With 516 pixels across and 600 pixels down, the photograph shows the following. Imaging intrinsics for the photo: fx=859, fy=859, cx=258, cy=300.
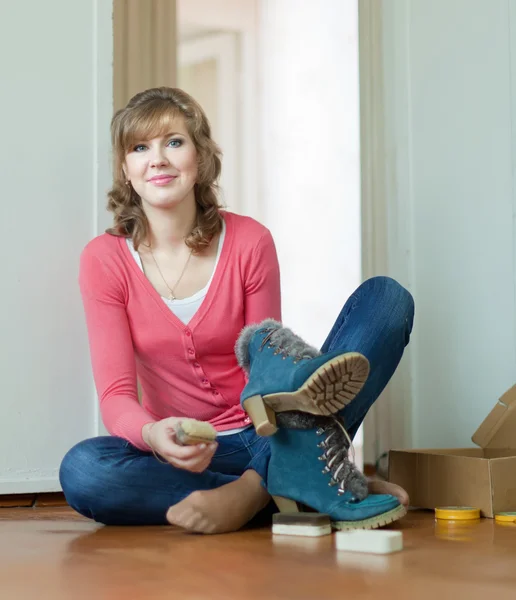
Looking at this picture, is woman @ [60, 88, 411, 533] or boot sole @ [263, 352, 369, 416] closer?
boot sole @ [263, 352, 369, 416]

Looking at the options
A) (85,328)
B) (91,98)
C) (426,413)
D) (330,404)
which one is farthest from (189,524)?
(426,413)

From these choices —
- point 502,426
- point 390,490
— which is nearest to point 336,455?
point 390,490

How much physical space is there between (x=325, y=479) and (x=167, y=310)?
430 mm

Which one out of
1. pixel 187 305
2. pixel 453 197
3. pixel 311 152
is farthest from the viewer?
pixel 311 152

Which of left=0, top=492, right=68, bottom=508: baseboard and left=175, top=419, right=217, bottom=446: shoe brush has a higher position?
left=175, top=419, right=217, bottom=446: shoe brush

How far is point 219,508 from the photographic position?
131 centimetres

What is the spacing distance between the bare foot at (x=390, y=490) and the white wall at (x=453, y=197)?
690 mm

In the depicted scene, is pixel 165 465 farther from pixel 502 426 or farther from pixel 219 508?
pixel 502 426

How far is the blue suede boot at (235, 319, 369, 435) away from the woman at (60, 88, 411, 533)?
5.1 inches

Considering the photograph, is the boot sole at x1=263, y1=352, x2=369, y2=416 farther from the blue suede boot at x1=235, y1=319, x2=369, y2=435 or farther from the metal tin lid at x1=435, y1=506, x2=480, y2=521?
the metal tin lid at x1=435, y1=506, x2=480, y2=521

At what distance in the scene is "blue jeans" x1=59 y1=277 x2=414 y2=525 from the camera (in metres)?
1.38

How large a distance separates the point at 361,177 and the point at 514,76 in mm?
479

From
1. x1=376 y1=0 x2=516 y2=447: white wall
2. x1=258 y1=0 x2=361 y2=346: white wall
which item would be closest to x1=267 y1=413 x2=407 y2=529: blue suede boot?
x1=376 y1=0 x2=516 y2=447: white wall

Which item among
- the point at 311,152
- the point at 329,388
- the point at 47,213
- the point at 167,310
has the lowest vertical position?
the point at 329,388
